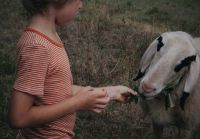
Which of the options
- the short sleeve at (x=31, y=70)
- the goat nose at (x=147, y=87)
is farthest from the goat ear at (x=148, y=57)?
the short sleeve at (x=31, y=70)

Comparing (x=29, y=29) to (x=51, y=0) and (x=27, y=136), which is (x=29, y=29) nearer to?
(x=51, y=0)

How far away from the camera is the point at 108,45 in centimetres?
853

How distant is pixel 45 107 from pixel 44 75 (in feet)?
0.52

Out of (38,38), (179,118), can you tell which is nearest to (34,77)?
(38,38)

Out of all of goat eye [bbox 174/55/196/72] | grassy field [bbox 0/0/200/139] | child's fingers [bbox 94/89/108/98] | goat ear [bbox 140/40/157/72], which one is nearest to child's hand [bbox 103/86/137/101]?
child's fingers [bbox 94/89/108/98]

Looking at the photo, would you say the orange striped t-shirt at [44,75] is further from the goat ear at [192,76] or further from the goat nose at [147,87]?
the goat ear at [192,76]

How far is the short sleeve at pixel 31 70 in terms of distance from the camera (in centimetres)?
227

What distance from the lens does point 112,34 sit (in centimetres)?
922

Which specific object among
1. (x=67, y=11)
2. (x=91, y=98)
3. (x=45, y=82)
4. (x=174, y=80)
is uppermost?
(x=67, y=11)

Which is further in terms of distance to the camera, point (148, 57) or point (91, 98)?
point (148, 57)

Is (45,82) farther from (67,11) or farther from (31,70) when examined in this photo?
(67,11)

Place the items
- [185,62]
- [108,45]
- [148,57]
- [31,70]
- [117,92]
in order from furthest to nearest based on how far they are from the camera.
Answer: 1. [108,45]
2. [148,57]
3. [185,62]
4. [117,92]
5. [31,70]

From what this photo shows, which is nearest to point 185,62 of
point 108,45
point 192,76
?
point 192,76

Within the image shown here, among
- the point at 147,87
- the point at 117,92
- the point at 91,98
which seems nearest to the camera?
the point at 91,98
